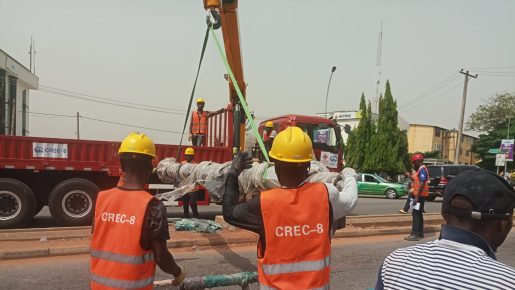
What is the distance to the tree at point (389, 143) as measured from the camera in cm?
3988

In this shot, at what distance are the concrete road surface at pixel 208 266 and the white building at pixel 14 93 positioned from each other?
13.6m

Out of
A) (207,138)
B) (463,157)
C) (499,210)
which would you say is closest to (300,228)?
(499,210)

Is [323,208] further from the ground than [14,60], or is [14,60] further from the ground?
[14,60]

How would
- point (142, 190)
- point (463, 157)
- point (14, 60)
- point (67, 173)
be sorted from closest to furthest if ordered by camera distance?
point (142, 190) < point (67, 173) < point (14, 60) < point (463, 157)

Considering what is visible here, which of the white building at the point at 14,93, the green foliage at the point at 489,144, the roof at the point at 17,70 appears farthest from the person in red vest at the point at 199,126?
the green foliage at the point at 489,144

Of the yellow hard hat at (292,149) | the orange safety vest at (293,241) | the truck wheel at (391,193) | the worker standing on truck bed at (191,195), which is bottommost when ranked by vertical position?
the truck wheel at (391,193)

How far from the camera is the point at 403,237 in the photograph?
390 inches

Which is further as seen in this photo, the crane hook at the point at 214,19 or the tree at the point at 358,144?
the tree at the point at 358,144

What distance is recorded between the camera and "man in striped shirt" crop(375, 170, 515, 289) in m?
1.37

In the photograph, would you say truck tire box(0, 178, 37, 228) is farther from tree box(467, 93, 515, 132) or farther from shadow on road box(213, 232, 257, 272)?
tree box(467, 93, 515, 132)

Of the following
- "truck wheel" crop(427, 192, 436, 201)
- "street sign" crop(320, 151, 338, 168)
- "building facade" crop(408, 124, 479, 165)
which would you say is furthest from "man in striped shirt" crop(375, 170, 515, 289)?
"building facade" crop(408, 124, 479, 165)

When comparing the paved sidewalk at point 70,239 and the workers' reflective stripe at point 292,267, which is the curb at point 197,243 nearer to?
the paved sidewalk at point 70,239

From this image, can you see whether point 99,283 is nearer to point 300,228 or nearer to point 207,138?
point 300,228

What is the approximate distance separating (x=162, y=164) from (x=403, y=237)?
18.2ft
